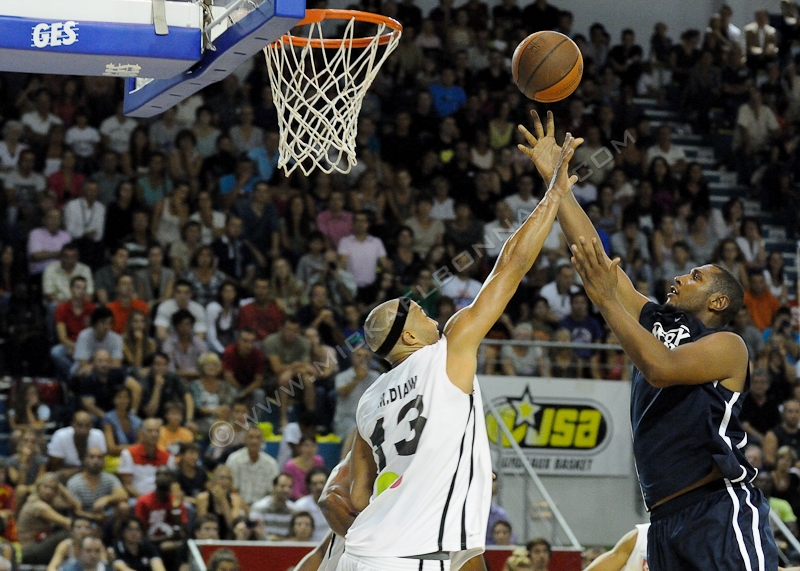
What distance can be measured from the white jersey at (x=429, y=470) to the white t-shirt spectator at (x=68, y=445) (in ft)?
17.7

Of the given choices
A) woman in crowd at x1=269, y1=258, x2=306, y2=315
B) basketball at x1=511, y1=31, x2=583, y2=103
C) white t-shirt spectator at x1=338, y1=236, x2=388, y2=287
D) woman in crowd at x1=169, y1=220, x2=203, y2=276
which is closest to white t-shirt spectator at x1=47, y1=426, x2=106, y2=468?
woman in crowd at x1=169, y1=220, x2=203, y2=276

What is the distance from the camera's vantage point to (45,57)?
4.62 m

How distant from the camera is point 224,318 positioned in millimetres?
11016

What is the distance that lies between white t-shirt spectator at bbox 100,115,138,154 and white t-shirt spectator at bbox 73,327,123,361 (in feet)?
9.20

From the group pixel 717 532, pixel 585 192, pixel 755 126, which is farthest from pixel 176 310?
pixel 755 126

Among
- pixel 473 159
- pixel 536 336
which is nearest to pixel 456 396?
pixel 536 336

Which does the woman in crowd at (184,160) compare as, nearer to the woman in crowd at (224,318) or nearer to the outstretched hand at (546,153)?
the woman in crowd at (224,318)

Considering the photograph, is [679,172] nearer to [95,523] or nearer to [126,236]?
[126,236]

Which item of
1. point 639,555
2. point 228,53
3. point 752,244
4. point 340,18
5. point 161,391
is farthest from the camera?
point 752,244

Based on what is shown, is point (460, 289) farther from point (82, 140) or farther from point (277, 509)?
point (82, 140)

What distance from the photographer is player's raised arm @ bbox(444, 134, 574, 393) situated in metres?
4.40

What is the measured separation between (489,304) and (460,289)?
24.5ft

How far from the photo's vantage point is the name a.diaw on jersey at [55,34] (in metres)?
4.56

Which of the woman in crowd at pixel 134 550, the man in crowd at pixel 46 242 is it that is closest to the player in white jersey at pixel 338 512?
the woman in crowd at pixel 134 550
